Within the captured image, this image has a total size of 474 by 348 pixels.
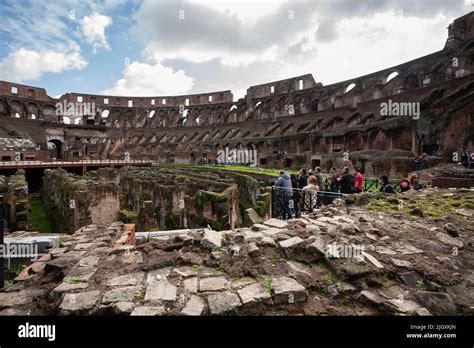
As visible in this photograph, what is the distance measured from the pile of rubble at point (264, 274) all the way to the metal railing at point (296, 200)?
3.57m

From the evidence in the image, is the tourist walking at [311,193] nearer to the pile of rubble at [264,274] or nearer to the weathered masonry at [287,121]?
the pile of rubble at [264,274]

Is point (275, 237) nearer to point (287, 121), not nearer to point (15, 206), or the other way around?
point (15, 206)

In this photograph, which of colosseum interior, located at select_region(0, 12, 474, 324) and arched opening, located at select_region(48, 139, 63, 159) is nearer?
colosseum interior, located at select_region(0, 12, 474, 324)

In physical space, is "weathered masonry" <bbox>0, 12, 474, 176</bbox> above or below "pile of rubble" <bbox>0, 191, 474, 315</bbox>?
above

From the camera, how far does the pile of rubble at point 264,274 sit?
2.87 m

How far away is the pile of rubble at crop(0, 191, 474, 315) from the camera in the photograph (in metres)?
2.87

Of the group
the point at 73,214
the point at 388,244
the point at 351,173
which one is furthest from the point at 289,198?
the point at 73,214

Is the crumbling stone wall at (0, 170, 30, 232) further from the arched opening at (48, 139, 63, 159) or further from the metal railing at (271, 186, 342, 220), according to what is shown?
the arched opening at (48, 139, 63, 159)

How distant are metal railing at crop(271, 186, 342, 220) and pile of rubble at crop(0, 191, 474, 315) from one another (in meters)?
3.57

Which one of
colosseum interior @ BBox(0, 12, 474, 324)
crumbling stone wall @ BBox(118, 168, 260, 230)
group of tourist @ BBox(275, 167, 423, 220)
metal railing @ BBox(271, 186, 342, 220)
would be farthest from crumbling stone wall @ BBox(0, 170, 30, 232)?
group of tourist @ BBox(275, 167, 423, 220)

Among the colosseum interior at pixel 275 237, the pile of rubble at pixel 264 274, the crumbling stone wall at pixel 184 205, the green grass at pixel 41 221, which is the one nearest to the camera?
the pile of rubble at pixel 264 274

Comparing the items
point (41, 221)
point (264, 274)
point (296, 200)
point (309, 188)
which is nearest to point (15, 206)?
point (41, 221)

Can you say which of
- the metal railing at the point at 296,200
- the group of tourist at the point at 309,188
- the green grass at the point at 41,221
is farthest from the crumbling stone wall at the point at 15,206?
the group of tourist at the point at 309,188
